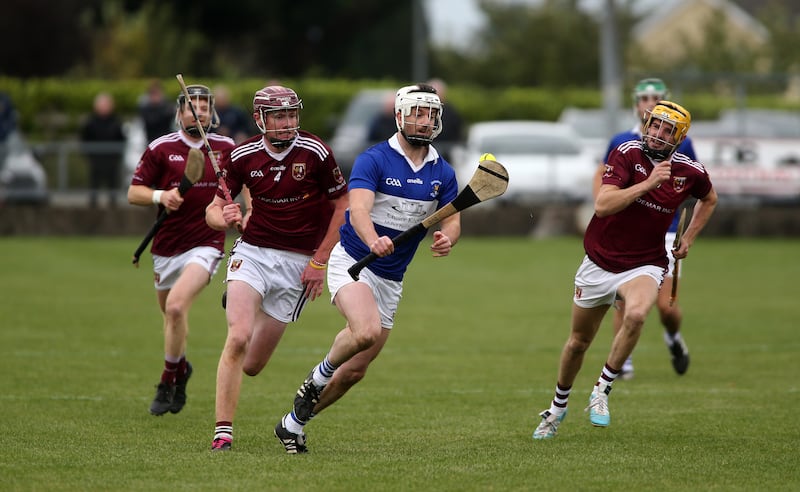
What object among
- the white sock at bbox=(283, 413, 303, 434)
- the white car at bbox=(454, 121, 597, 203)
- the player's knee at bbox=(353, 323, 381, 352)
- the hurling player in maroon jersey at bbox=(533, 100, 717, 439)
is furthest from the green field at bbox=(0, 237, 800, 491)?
the white car at bbox=(454, 121, 597, 203)

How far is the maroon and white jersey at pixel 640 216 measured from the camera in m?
9.16

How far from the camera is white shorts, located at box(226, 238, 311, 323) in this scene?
8.84 meters

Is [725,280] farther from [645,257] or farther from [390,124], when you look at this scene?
[645,257]

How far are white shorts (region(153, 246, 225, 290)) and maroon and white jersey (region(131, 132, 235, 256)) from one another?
5 cm

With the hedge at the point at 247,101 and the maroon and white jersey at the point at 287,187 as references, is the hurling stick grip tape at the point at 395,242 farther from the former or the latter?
the hedge at the point at 247,101

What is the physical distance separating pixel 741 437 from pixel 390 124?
1513 cm

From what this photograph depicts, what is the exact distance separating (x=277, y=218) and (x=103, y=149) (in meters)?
15.7

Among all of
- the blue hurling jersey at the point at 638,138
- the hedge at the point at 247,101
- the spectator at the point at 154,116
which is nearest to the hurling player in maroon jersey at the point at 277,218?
the blue hurling jersey at the point at 638,138

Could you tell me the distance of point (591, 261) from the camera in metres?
9.34

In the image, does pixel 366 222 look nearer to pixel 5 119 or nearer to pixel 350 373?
pixel 350 373

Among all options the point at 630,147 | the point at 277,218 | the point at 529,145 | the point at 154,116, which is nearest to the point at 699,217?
the point at 630,147

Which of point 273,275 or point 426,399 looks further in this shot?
point 426,399

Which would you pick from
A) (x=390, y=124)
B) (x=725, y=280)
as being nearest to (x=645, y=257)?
(x=725, y=280)

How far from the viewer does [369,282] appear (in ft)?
28.1
